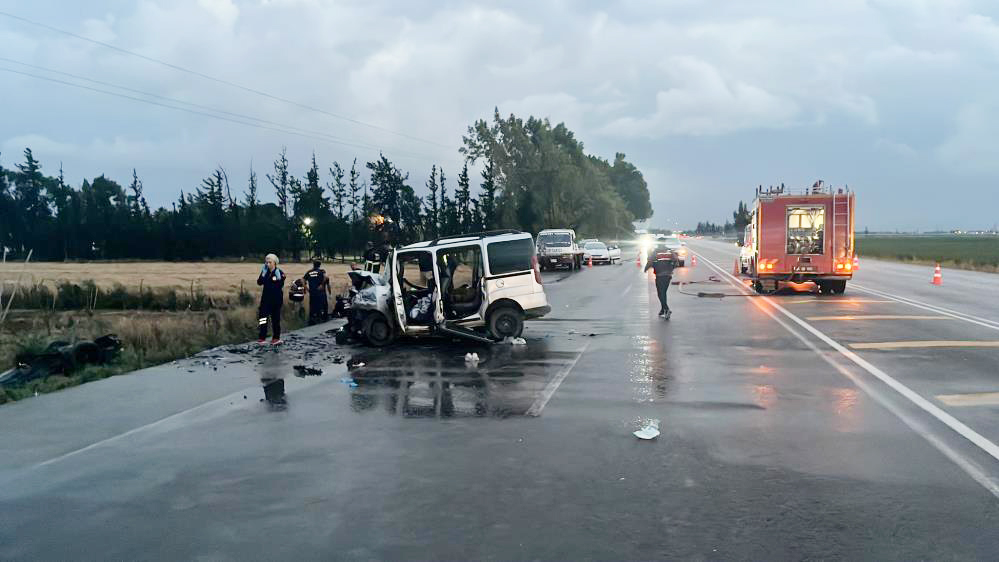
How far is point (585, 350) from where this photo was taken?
13.1 m

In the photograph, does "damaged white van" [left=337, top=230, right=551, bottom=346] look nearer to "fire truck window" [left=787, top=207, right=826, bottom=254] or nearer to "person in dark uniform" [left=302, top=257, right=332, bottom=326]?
"person in dark uniform" [left=302, top=257, right=332, bottom=326]

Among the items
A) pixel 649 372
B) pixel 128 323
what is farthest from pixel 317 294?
pixel 649 372

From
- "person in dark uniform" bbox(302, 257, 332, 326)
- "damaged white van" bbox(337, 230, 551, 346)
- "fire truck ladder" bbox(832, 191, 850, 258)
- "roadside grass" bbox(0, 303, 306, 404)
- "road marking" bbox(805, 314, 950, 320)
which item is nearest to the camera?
"roadside grass" bbox(0, 303, 306, 404)

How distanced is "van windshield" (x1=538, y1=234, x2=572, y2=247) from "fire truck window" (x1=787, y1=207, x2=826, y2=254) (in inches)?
789

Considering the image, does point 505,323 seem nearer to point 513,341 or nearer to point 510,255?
point 513,341

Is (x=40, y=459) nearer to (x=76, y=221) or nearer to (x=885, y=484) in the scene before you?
(x=885, y=484)

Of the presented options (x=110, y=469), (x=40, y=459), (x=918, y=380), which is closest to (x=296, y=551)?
(x=110, y=469)

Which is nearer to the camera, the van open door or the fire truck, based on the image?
the van open door

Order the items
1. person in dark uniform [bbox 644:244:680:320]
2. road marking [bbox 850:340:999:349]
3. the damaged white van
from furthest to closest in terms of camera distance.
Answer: person in dark uniform [bbox 644:244:680:320] < the damaged white van < road marking [bbox 850:340:999:349]

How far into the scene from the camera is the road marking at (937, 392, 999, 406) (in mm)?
8406

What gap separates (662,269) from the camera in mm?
18312

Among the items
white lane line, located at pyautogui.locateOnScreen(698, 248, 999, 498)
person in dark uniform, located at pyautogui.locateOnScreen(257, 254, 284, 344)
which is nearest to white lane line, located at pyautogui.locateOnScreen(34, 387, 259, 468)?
person in dark uniform, located at pyautogui.locateOnScreen(257, 254, 284, 344)

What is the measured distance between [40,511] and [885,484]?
6.01 meters

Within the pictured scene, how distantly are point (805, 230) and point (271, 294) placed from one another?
16659 mm
